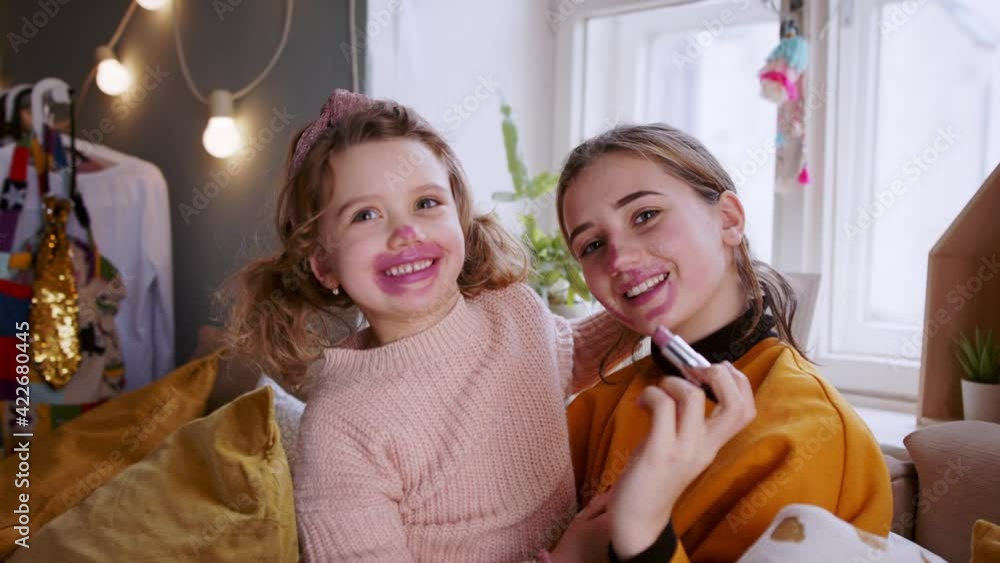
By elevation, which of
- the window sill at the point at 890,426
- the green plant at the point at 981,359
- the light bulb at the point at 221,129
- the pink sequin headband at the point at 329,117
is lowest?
the window sill at the point at 890,426

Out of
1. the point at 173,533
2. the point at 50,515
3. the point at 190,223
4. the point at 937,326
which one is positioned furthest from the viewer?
the point at 190,223

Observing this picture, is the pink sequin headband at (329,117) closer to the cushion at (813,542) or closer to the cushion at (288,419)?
the cushion at (288,419)

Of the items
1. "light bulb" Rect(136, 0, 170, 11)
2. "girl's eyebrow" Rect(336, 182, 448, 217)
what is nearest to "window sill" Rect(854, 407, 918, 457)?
"girl's eyebrow" Rect(336, 182, 448, 217)

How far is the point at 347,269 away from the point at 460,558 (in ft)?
1.28

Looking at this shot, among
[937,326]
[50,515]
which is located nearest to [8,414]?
[50,515]

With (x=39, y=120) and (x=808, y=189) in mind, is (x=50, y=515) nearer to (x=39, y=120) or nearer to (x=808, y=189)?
(x=39, y=120)

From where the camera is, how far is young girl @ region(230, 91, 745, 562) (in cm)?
99

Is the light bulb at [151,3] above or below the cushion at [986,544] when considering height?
above

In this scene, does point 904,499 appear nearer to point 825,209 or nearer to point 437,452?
point 437,452

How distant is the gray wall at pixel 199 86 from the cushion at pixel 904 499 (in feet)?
5.17

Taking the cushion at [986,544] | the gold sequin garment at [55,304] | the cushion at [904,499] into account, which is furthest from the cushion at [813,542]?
the gold sequin garment at [55,304]

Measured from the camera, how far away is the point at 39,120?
2.33 meters

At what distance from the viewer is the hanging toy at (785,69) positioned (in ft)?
6.28

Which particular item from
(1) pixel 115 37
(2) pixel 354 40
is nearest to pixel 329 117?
(2) pixel 354 40
